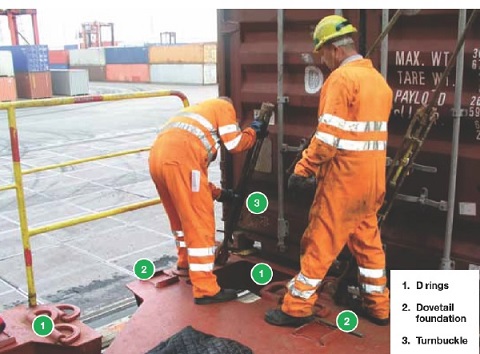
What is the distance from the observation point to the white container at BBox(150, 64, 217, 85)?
111ft

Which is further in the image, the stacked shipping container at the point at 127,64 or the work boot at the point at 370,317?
the stacked shipping container at the point at 127,64

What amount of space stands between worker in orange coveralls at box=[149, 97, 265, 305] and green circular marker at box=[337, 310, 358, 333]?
0.72 metres

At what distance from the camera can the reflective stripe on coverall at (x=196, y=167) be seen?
12.0ft

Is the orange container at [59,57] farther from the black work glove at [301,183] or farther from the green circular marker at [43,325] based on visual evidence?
the black work glove at [301,183]

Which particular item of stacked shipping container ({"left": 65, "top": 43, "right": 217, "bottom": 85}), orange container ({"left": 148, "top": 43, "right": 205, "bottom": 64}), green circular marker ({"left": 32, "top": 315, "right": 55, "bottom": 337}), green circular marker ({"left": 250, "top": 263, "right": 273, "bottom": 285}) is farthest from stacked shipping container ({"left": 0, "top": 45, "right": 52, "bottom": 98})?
green circular marker ({"left": 32, "top": 315, "right": 55, "bottom": 337})

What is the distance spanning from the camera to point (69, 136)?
14445 mm

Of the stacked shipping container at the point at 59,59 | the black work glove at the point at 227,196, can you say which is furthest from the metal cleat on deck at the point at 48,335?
the stacked shipping container at the point at 59,59

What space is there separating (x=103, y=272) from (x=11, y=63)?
903 inches

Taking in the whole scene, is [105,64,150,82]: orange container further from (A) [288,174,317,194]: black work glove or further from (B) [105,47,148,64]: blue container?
(A) [288,174,317,194]: black work glove

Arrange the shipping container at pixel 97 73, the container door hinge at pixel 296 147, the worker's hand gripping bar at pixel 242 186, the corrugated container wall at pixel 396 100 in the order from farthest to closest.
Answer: the shipping container at pixel 97 73
the worker's hand gripping bar at pixel 242 186
the container door hinge at pixel 296 147
the corrugated container wall at pixel 396 100

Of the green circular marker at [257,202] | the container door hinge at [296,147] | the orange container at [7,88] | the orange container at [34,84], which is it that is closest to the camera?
the container door hinge at [296,147]

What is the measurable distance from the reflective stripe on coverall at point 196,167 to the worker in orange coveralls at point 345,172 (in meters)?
0.64

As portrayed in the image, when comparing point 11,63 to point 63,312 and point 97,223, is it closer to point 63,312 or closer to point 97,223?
point 97,223

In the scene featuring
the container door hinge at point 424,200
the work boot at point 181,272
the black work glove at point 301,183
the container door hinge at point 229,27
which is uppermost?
the container door hinge at point 229,27
